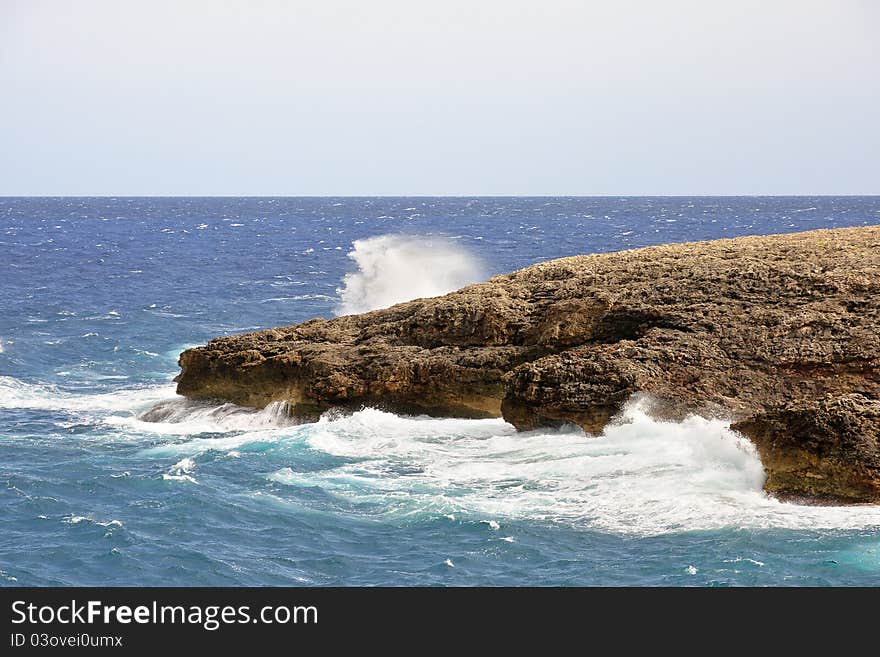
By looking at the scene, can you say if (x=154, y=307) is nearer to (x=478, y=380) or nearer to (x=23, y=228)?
(x=478, y=380)

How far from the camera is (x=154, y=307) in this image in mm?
47562

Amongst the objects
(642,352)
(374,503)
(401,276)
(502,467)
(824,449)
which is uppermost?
(642,352)

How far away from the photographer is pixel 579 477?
60.6ft

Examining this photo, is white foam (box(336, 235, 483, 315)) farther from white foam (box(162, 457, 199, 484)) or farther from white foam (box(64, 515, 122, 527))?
white foam (box(64, 515, 122, 527))

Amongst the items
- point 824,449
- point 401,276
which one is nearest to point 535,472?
point 824,449

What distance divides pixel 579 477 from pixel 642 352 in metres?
3.40

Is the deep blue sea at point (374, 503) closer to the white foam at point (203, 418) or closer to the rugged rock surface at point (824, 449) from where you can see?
the white foam at point (203, 418)

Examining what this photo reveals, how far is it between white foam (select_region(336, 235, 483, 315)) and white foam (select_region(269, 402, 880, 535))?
22458mm

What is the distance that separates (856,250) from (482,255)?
48849mm

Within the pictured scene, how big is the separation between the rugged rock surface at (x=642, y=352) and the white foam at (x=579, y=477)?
479 mm

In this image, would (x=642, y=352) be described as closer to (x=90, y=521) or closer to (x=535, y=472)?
(x=535, y=472)

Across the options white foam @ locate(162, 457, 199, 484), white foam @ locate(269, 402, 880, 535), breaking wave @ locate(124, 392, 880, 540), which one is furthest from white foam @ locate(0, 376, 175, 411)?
white foam @ locate(269, 402, 880, 535)

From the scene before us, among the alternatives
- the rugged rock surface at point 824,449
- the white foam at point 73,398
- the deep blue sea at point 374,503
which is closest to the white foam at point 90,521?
the deep blue sea at point 374,503
